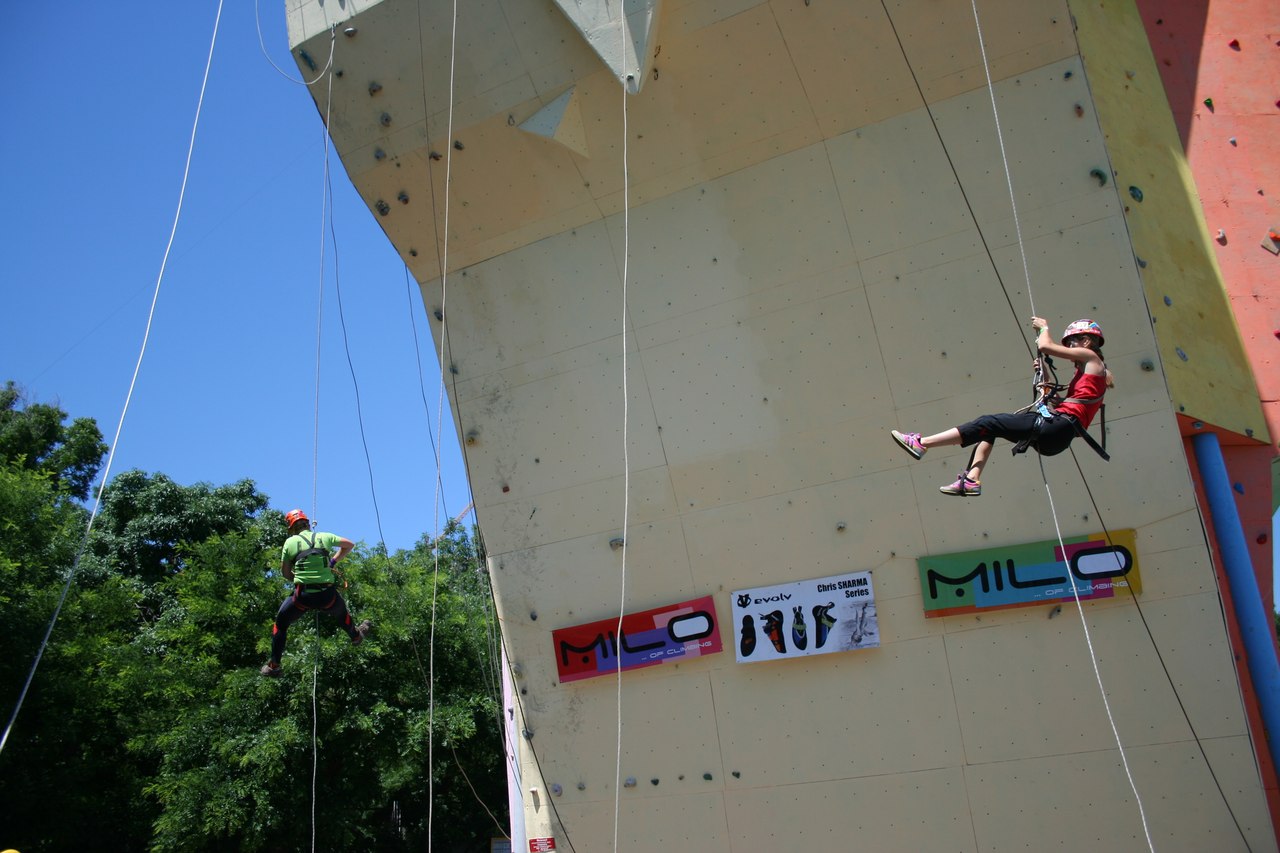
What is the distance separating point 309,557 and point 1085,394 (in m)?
5.74

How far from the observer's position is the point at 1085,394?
6.19 metres

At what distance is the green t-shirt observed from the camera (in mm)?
7992

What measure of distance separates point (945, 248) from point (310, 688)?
10.8 metres

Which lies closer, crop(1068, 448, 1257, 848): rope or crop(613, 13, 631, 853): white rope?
crop(1068, 448, 1257, 848): rope

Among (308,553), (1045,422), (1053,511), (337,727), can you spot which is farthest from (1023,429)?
(337,727)

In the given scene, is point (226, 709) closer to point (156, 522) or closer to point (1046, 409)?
point (156, 522)

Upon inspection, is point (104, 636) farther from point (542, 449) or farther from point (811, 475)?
point (811, 475)

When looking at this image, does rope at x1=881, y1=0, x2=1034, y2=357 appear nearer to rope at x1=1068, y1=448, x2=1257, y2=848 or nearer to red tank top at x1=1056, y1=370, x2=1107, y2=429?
rope at x1=1068, y1=448, x2=1257, y2=848

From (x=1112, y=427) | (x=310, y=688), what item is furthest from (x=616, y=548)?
(x=310, y=688)

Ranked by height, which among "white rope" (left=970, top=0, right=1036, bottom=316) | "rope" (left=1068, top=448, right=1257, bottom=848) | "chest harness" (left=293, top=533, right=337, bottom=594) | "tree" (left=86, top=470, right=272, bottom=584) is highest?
"tree" (left=86, top=470, right=272, bottom=584)

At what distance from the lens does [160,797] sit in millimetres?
13766

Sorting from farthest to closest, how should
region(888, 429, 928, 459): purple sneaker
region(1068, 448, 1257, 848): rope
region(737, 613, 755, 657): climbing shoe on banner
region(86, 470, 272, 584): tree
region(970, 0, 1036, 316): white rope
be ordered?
region(86, 470, 272, 584): tree → region(737, 613, 755, 657): climbing shoe on banner → region(970, 0, 1036, 316): white rope → region(1068, 448, 1257, 848): rope → region(888, 429, 928, 459): purple sneaker

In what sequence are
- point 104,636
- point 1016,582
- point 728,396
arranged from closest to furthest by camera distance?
point 1016,582 < point 728,396 < point 104,636

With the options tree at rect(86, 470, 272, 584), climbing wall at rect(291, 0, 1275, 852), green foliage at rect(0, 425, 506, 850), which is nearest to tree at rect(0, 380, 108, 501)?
tree at rect(86, 470, 272, 584)
